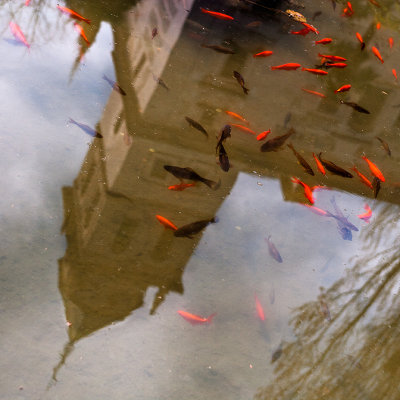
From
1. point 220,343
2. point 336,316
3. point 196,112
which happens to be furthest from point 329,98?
point 220,343

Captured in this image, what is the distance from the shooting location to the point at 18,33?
3473 mm

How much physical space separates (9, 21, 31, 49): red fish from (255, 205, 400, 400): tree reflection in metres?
2.81

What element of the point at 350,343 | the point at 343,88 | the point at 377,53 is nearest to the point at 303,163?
the point at 343,88

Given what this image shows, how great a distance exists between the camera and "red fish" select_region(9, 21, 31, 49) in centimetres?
339

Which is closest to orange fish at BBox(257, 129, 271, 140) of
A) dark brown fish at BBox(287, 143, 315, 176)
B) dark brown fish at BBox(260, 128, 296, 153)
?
dark brown fish at BBox(260, 128, 296, 153)

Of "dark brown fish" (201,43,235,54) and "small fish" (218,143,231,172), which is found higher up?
"dark brown fish" (201,43,235,54)

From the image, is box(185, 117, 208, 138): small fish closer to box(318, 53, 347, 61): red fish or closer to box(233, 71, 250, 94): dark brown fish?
box(233, 71, 250, 94): dark brown fish

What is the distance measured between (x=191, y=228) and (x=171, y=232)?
0.12m

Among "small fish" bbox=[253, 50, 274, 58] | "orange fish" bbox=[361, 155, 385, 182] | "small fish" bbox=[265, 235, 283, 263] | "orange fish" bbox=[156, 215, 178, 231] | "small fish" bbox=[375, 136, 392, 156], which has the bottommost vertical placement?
"orange fish" bbox=[156, 215, 178, 231]

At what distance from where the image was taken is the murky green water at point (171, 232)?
6.52 ft

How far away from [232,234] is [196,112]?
117 centimetres

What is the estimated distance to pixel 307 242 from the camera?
8.89ft

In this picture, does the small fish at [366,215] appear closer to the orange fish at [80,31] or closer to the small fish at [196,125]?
the small fish at [196,125]

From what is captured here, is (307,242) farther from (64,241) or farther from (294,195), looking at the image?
(64,241)
